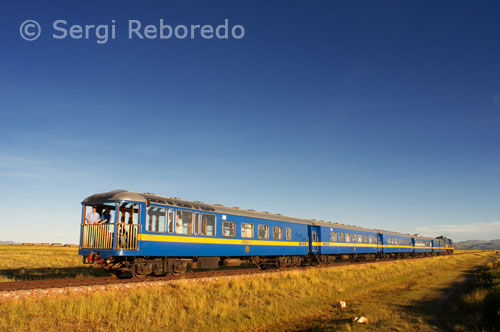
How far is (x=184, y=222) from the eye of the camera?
17.5m

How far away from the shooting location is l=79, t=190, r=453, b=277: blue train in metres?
15.1

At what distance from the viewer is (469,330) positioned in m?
10.7

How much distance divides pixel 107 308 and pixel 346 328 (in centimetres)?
764

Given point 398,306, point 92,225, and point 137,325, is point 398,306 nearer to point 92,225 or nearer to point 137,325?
point 137,325

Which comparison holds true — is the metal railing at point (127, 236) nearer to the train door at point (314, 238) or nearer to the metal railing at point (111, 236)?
the metal railing at point (111, 236)

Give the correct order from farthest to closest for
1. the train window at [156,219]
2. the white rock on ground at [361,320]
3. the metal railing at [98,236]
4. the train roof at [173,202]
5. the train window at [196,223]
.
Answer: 1. the train window at [196,223]
2. the train window at [156,219]
3. the train roof at [173,202]
4. the metal railing at [98,236]
5. the white rock on ground at [361,320]

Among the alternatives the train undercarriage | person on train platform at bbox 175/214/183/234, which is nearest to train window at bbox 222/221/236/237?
the train undercarriage

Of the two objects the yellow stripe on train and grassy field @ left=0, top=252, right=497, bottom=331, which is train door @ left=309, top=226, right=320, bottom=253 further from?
grassy field @ left=0, top=252, right=497, bottom=331

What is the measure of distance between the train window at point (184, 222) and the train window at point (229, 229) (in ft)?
8.92

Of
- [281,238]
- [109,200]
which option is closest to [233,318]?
Answer: [109,200]

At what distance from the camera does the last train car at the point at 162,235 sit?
15.1 meters

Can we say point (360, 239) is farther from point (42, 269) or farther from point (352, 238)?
point (42, 269)

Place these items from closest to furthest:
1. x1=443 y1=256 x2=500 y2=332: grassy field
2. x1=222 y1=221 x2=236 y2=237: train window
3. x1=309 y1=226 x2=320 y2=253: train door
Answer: x1=443 y1=256 x2=500 y2=332: grassy field, x1=222 y1=221 x2=236 y2=237: train window, x1=309 y1=226 x2=320 y2=253: train door

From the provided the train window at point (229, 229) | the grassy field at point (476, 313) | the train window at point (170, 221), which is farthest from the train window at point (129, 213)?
the grassy field at point (476, 313)
